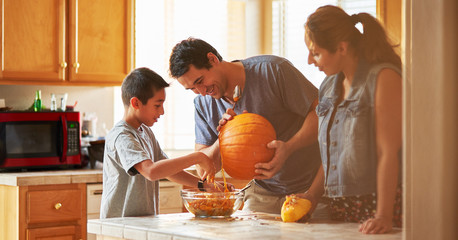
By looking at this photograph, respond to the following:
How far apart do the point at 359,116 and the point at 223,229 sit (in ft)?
1.62

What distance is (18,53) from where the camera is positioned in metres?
3.48

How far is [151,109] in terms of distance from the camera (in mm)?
2359

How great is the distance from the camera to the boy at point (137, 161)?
208 centimetres

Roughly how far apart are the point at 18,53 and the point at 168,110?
122 centimetres

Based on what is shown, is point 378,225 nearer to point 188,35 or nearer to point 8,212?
point 8,212

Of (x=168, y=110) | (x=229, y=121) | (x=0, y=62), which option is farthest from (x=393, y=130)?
(x=168, y=110)

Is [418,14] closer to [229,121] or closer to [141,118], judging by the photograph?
[229,121]

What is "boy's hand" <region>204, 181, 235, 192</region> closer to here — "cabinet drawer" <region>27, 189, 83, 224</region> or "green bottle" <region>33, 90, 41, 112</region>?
"cabinet drawer" <region>27, 189, 83, 224</region>

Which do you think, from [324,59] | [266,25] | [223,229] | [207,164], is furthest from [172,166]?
[266,25]

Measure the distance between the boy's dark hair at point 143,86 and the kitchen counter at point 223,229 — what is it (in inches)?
22.9

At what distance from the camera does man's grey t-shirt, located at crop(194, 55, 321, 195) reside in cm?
211

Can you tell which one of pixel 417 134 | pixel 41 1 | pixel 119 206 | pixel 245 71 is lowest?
pixel 119 206

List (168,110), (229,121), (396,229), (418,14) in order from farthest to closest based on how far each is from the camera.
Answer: (168,110)
(229,121)
(396,229)
(418,14)

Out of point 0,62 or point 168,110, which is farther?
point 168,110
